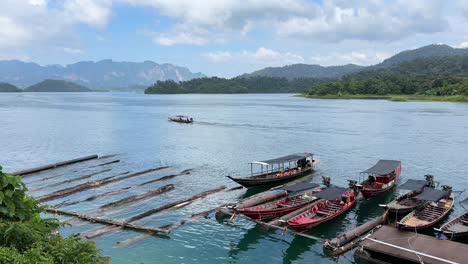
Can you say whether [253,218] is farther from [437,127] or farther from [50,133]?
[437,127]

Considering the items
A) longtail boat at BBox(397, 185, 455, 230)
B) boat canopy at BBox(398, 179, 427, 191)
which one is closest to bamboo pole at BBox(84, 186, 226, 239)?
boat canopy at BBox(398, 179, 427, 191)

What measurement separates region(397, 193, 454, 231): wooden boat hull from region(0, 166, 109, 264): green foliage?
86.0 ft

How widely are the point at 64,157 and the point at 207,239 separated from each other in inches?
1903

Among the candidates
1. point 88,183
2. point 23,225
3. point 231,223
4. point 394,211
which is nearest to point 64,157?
point 88,183

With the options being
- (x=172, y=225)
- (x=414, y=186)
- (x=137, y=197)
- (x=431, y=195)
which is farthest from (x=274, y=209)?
(x=137, y=197)

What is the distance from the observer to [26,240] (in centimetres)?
1564

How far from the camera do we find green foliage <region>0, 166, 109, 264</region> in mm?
13763

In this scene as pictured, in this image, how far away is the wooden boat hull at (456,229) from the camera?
32.2 metres

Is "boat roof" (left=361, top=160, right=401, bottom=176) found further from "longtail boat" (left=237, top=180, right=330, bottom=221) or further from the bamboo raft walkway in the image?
the bamboo raft walkway

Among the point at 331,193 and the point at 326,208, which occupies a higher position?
the point at 331,193

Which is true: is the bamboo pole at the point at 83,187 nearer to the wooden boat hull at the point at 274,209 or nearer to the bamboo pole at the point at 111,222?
the bamboo pole at the point at 111,222

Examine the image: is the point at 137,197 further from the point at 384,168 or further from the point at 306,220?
the point at 384,168

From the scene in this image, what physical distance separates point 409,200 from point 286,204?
501 inches

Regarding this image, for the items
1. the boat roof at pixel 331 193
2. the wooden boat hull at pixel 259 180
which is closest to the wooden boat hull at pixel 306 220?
the boat roof at pixel 331 193
